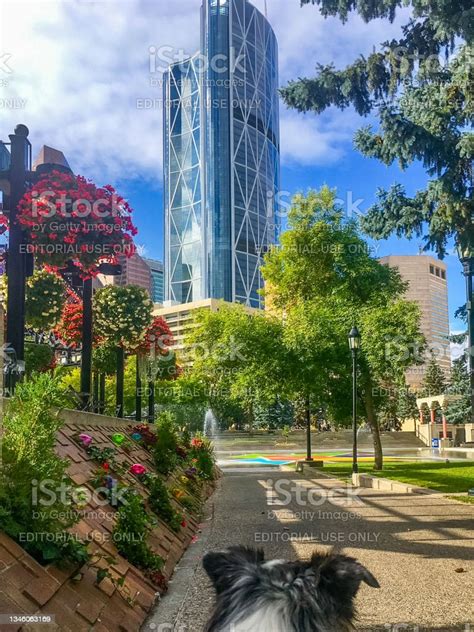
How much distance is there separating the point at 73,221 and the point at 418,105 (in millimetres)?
7723

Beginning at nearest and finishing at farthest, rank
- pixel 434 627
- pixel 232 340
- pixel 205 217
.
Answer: pixel 434 627 < pixel 232 340 < pixel 205 217

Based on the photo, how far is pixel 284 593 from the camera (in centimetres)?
219

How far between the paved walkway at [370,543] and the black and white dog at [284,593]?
121 inches

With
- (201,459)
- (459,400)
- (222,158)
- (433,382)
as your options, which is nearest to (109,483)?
(201,459)

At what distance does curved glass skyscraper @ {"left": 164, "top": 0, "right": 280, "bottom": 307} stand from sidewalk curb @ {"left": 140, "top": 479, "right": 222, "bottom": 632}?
16240 centimetres

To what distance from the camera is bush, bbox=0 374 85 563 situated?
4.60 meters

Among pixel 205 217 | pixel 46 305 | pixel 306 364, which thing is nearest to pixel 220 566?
pixel 46 305

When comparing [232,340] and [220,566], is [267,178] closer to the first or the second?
[232,340]

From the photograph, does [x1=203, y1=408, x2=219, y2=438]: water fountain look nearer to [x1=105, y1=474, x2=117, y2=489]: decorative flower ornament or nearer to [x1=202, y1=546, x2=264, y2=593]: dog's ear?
[x1=105, y1=474, x2=117, y2=489]: decorative flower ornament

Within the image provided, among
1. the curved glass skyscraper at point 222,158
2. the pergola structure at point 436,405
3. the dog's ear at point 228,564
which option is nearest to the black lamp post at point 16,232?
the dog's ear at point 228,564

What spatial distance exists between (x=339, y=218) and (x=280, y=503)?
2291 cm

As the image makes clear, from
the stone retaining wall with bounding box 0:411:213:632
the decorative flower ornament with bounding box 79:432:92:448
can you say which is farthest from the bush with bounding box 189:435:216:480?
the stone retaining wall with bounding box 0:411:213:632

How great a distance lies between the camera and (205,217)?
172 metres

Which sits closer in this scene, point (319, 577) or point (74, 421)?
point (319, 577)
